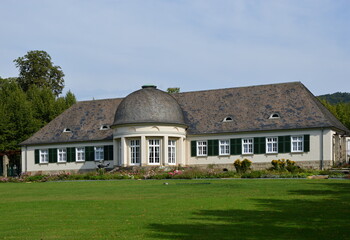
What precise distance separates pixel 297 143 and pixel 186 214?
2787 centimetres

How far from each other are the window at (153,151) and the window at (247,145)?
20.6ft

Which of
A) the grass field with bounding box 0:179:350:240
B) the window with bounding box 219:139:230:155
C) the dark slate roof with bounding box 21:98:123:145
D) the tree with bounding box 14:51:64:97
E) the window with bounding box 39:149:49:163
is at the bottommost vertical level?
the grass field with bounding box 0:179:350:240

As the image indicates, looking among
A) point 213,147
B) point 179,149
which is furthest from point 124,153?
point 213,147

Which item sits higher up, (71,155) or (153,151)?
(153,151)

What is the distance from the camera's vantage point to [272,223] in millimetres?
13578

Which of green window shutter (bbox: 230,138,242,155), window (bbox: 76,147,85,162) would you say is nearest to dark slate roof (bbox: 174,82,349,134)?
green window shutter (bbox: 230,138,242,155)

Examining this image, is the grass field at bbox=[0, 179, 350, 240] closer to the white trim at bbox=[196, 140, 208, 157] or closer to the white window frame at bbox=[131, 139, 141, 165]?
the white window frame at bbox=[131, 139, 141, 165]

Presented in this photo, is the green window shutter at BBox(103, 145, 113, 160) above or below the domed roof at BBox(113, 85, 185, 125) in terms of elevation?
below

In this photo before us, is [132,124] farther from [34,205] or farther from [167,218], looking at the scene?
[167,218]

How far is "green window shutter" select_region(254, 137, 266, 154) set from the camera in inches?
1695

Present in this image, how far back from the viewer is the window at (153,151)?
Answer: 142ft

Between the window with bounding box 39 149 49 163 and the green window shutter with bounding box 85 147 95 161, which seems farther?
the window with bounding box 39 149 49 163

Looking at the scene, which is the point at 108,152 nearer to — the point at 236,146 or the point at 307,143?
the point at 236,146

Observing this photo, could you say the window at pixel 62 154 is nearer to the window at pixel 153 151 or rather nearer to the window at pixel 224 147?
the window at pixel 153 151
